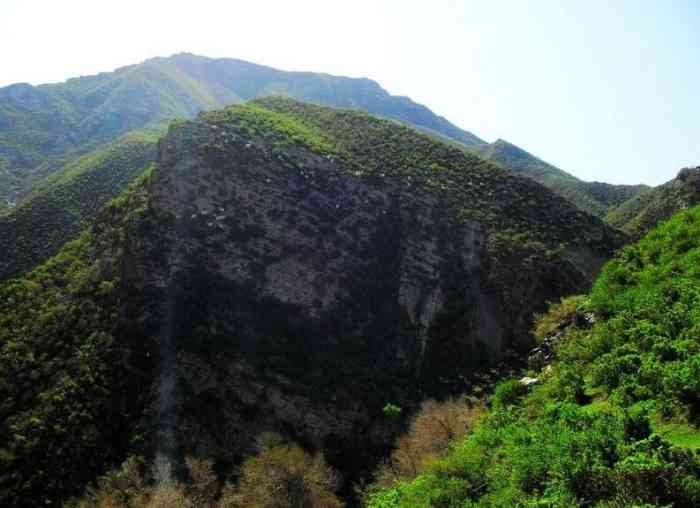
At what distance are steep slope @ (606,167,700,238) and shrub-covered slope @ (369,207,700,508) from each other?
140ft

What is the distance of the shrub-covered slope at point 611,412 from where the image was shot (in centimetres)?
792

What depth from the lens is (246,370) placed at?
3575 centimetres

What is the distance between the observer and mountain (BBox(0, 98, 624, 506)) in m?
32.0

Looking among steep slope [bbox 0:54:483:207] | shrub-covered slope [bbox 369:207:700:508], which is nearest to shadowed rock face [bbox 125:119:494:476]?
shrub-covered slope [bbox 369:207:700:508]

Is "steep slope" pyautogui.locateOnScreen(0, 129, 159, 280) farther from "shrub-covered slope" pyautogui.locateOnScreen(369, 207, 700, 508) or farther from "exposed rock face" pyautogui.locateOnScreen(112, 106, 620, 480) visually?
"shrub-covered slope" pyautogui.locateOnScreen(369, 207, 700, 508)

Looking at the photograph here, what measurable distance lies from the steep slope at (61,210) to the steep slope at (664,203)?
5409 centimetres

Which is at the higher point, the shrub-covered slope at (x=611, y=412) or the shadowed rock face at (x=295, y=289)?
the shrub-covered slope at (x=611, y=412)

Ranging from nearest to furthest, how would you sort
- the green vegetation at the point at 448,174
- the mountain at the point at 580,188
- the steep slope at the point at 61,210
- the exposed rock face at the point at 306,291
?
1. the exposed rock face at the point at 306,291
2. the green vegetation at the point at 448,174
3. the steep slope at the point at 61,210
4. the mountain at the point at 580,188

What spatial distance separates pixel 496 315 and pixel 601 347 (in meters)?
33.3

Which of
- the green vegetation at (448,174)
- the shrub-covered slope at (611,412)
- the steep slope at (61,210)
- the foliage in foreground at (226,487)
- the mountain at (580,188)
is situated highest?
the mountain at (580,188)

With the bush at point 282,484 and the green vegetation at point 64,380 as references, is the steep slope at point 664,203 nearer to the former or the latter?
the bush at point 282,484

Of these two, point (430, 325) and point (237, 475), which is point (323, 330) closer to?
point (430, 325)

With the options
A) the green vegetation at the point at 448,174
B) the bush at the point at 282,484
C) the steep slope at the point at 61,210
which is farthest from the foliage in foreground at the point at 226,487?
the green vegetation at the point at 448,174

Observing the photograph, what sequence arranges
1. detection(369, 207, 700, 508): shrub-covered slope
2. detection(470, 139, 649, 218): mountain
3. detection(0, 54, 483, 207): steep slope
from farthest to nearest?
1. detection(0, 54, 483, 207): steep slope
2. detection(470, 139, 649, 218): mountain
3. detection(369, 207, 700, 508): shrub-covered slope
